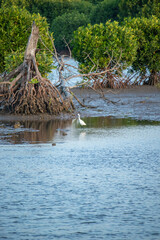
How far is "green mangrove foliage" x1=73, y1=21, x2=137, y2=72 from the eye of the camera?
2645cm

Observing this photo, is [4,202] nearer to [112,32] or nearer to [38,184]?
[38,184]

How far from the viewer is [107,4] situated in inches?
2699

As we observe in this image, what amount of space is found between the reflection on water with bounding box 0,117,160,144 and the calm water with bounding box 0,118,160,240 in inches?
1.9

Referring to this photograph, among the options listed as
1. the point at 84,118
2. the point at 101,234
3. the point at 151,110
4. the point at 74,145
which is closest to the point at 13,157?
the point at 74,145

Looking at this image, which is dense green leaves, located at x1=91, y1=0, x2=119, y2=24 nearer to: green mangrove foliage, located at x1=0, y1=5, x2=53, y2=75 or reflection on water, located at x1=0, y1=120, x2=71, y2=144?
green mangrove foliage, located at x1=0, y1=5, x2=53, y2=75

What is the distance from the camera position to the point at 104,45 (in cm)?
2652

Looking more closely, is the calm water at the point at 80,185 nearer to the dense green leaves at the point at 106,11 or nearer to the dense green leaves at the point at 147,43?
the dense green leaves at the point at 147,43

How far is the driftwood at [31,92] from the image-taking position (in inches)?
661

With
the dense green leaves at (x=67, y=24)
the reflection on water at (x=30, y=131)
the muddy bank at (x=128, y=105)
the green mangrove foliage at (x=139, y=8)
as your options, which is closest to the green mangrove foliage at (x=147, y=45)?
the muddy bank at (x=128, y=105)

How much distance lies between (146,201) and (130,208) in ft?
1.28

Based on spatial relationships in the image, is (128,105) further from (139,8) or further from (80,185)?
(139,8)

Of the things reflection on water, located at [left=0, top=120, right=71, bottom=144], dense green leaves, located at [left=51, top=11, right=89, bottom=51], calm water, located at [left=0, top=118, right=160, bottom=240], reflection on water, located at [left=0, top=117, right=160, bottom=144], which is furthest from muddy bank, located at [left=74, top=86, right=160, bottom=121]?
dense green leaves, located at [left=51, top=11, right=89, bottom=51]

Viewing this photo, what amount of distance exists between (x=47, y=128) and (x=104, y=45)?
42.3 ft

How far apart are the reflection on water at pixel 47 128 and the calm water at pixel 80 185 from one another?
5cm
